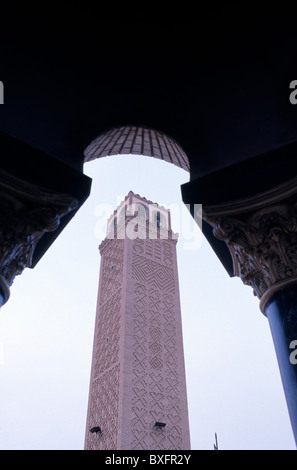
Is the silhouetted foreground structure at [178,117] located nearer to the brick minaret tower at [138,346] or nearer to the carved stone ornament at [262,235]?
the carved stone ornament at [262,235]

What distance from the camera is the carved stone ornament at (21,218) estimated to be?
203 cm

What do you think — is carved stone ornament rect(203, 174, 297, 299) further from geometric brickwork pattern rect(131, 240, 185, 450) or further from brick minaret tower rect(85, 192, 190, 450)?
geometric brickwork pattern rect(131, 240, 185, 450)

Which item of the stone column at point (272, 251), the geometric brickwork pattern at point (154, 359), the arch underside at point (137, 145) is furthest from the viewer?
the geometric brickwork pattern at point (154, 359)

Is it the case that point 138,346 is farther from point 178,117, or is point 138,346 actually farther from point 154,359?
point 178,117

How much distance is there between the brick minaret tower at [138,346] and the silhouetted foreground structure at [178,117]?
7.18 metres

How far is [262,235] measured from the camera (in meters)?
2.18

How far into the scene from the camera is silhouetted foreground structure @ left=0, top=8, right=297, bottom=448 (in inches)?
84.4

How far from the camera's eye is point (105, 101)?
2.71 m

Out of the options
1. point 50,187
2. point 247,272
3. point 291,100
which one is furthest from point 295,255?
point 50,187

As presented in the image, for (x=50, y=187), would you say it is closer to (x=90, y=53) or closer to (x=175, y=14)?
(x=90, y=53)

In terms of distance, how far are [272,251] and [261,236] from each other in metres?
0.12

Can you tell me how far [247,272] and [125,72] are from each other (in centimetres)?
154

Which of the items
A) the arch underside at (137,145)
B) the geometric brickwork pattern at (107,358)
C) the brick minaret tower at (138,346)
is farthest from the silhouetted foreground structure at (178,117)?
the geometric brickwork pattern at (107,358)

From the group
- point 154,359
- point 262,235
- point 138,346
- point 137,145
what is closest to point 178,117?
point 137,145
